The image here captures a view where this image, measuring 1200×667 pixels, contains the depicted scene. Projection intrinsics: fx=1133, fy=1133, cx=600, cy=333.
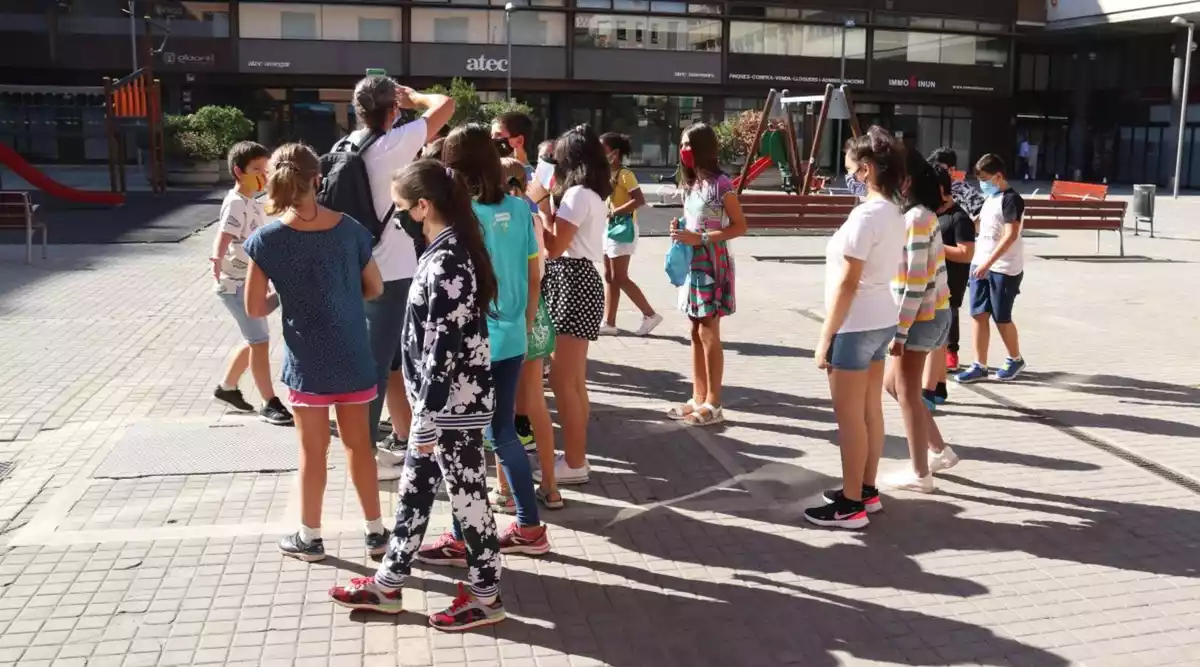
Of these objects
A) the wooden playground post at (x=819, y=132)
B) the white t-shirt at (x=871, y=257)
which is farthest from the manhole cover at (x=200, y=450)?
the wooden playground post at (x=819, y=132)

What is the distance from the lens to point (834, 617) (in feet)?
14.2

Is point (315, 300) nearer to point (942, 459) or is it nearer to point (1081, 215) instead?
point (942, 459)

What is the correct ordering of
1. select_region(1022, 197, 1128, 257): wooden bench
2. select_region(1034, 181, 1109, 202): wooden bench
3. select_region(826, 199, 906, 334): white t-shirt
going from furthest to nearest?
select_region(1034, 181, 1109, 202): wooden bench, select_region(1022, 197, 1128, 257): wooden bench, select_region(826, 199, 906, 334): white t-shirt

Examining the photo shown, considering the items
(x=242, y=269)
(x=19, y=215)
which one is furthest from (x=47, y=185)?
(x=242, y=269)

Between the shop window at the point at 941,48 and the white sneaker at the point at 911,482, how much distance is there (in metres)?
43.0

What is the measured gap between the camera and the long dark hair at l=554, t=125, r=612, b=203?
5555 millimetres

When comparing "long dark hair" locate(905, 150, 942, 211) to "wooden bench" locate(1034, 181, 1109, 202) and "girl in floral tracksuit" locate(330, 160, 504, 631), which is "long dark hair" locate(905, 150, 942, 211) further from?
"wooden bench" locate(1034, 181, 1109, 202)

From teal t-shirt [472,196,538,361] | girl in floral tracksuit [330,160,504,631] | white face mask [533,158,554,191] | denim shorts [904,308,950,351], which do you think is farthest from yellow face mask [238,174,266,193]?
denim shorts [904,308,950,351]

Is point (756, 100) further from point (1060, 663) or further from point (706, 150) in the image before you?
point (1060, 663)

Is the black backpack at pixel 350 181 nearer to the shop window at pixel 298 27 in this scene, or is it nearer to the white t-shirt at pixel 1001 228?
the white t-shirt at pixel 1001 228

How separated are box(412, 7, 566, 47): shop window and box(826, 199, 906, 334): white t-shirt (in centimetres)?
3824

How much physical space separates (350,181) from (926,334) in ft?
9.53

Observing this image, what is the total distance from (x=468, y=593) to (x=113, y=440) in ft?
10.8

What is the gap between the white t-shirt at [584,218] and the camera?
550cm
